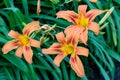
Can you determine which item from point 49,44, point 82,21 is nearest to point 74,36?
point 82,21

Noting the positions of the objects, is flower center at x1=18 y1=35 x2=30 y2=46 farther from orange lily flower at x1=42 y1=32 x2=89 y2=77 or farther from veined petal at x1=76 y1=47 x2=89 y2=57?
veined petal at x1=76 y1=47 x2=89 y2=57

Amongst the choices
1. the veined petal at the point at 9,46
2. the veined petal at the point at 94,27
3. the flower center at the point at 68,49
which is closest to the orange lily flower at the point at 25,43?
the veined petal at the point at 9,46

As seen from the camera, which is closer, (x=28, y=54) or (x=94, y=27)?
(x=94, y=27)

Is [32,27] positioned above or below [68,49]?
above

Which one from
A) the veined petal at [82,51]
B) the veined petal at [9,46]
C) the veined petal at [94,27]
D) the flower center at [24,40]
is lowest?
the veined petal at [82,51]

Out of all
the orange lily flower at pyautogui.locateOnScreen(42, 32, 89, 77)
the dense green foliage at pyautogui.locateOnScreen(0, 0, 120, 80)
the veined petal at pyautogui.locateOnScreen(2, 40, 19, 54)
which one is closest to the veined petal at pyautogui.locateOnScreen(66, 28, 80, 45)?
the orange lily flower at pyautogui.locateOnScreen(42, 32, 89, 77)

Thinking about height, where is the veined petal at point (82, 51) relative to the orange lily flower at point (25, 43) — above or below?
below

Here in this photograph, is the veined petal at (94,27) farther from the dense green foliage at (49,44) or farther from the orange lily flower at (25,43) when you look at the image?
the orange lily flower at (25,43)

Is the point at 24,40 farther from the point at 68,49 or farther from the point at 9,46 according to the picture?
the point at 68,49

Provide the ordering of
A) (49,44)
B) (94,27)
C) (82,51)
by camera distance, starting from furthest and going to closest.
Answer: (49,44) → (82,51) → (94,27)
